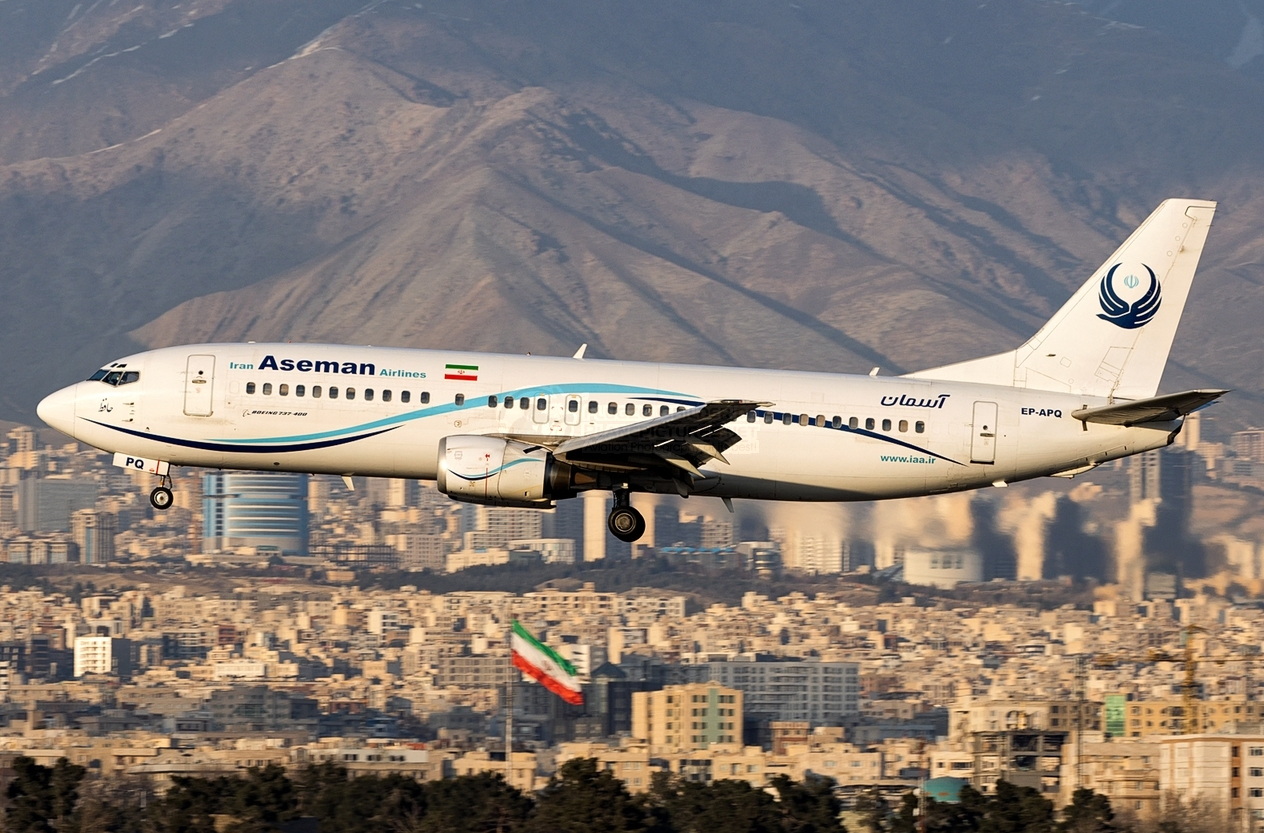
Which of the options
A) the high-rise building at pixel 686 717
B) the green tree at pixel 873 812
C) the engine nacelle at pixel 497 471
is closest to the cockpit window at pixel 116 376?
the engine nacelle at pixel 497 471

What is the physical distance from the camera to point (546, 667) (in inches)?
5659

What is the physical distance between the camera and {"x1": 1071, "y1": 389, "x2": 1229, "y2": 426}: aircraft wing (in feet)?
156

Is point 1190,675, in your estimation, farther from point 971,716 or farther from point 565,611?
point 565,611

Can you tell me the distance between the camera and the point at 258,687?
161875 mm

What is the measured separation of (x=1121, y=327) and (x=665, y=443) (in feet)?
41.6

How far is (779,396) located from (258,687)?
387 ft

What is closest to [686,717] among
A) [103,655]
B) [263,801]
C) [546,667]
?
[546,667]

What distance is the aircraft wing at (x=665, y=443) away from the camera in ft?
153

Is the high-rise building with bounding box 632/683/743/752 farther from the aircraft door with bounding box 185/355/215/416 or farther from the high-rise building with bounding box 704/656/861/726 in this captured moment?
the aircraft door with bounding box 185/355/215/416

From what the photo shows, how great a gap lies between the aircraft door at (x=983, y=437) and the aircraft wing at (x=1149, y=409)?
203 centimetres

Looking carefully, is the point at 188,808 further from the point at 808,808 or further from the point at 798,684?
the point at 798,684

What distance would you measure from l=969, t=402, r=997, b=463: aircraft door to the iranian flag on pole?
8593 cm

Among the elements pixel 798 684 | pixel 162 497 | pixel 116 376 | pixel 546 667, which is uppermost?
pixel 116 376

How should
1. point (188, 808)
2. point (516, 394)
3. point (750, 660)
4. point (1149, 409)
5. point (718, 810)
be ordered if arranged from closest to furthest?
point (1149, 409)
point (516, 394)
point (188, 808)
point (718, 810)
point (750, 660)
